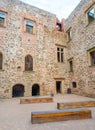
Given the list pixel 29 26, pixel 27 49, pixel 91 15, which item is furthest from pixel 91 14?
pixel 27 49

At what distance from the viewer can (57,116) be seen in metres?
4.14

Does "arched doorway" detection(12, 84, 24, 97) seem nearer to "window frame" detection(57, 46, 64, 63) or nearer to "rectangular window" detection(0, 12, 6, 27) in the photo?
"window frame" detection(57, 46, 64, 63)

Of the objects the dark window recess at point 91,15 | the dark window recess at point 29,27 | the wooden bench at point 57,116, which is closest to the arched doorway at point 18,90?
the dark window recess at point 29,27

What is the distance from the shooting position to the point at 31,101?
7441 mm

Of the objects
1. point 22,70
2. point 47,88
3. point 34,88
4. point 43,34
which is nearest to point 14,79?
point 22,70

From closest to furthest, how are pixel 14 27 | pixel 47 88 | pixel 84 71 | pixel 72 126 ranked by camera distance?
pixel 72 126 → pixel 84 71 → pixel 14 27 → pixel 47 88

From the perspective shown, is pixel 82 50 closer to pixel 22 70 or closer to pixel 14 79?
pixel 22 70

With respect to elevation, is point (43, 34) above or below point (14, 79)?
above

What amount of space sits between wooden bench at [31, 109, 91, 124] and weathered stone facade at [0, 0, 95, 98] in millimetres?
5198

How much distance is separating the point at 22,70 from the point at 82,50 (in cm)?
578

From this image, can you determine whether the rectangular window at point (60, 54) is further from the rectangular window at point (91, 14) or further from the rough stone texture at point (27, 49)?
the rectangular window at point (91, 14)

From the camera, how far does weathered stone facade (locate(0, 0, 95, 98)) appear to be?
10000mm

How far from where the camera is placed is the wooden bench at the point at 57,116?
404 cm

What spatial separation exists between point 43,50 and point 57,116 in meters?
8.74
